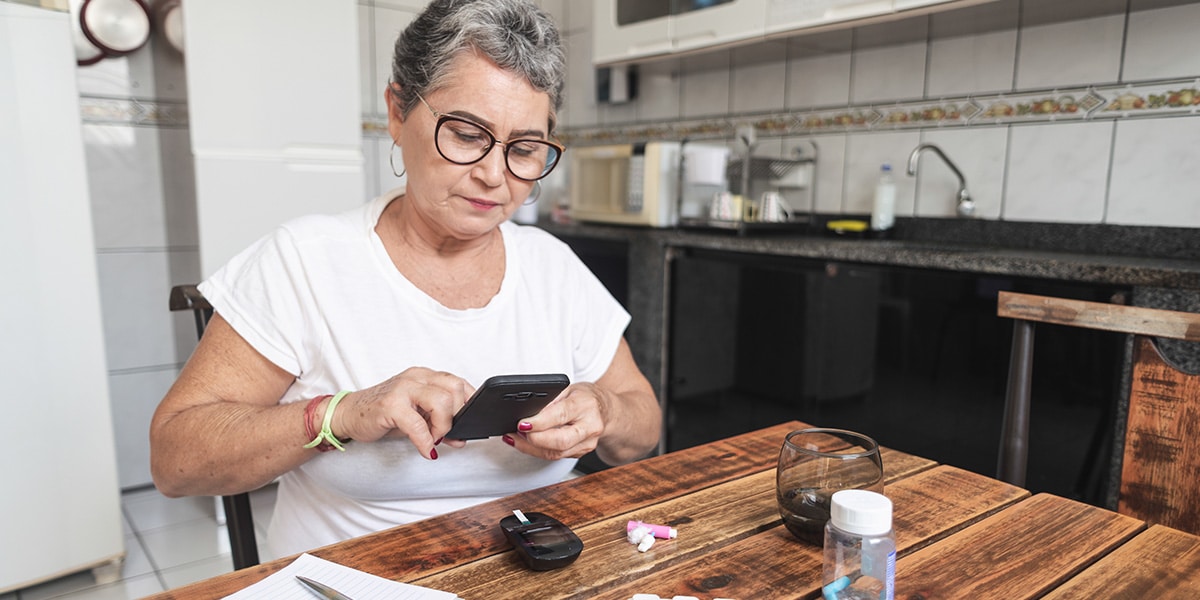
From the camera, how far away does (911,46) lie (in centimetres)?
241

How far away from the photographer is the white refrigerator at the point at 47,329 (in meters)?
1.92

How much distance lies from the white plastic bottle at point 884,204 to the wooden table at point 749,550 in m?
1.62

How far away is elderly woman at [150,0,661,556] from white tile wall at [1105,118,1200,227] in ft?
5.16

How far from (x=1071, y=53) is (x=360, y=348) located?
2.06 m

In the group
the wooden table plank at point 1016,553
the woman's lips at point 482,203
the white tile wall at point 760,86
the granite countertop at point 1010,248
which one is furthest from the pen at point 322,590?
the white tile wall at point 760,86

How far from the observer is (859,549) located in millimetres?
630

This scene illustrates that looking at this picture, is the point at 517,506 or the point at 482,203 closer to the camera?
the point at 517,506

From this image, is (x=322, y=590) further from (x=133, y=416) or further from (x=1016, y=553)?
(x=133, y=416)

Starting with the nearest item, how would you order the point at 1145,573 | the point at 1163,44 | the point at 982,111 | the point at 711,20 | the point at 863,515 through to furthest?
the point at 863,515 → the point at 1145,573 → the point at 1163,44 → the point at 982,111 → the point at 711,20

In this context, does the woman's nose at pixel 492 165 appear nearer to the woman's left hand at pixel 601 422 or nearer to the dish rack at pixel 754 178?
the woman's left hand at pixel 601 422

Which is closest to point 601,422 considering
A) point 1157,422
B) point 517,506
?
point 517,506

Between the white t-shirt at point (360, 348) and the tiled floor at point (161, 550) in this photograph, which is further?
the tiled floor at point (161, 550)

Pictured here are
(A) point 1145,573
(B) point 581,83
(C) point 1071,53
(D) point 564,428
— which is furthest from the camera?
(B) point 581,83

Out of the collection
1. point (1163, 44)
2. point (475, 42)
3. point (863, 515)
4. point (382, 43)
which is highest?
point (382, 43)
